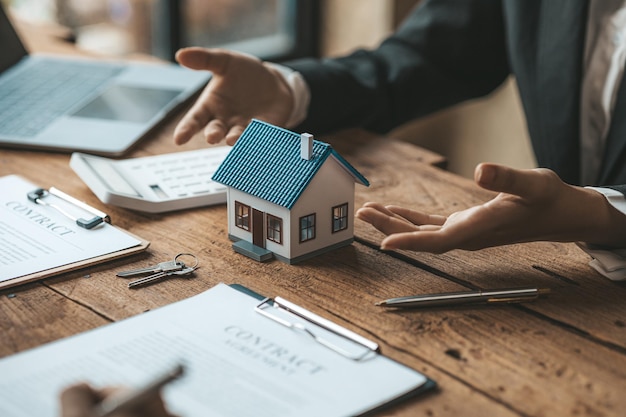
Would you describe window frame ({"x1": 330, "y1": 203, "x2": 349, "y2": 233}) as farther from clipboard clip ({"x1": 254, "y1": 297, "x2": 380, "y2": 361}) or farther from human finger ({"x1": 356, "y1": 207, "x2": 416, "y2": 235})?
clipboard clip ({"x1": 254, "y1": 297, "x2": 380, "y2": 361})

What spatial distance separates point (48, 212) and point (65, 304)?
0.86ft

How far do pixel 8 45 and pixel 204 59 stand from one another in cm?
66

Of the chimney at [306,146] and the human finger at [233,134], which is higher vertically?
the chimney at [306,146]

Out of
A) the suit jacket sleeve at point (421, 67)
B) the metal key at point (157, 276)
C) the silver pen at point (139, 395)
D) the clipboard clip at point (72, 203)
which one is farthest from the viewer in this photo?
the suit jacket sleeve at point (421, 67)

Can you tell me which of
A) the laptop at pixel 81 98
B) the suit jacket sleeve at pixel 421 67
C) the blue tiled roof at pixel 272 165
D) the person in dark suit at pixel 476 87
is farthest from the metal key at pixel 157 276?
the suit jacket sleeve at pixel 421 67

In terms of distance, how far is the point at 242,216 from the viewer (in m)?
1.00

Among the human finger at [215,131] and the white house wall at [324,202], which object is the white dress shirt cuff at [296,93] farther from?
the white house wall at [324,202]

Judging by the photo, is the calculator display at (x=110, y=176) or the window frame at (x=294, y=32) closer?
the calculator display at (x=110, y=176)

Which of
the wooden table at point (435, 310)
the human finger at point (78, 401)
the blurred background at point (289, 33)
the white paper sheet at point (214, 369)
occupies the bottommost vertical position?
the blurred background at point (289, 33)

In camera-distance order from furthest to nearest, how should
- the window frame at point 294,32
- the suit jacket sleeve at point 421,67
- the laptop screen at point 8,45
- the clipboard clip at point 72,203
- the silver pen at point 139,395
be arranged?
the window frame at point 294,32
the laptop screen at point 8,45
the suit jacket sleeve at point 421,67
the clipboard clip at point 72,203
the silver pen at point 139,395

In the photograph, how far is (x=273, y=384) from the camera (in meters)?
0.69

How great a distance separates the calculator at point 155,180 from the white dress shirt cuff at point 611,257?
1.68 ft

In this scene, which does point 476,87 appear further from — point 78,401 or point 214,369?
point 78,401

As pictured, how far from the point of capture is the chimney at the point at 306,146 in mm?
921
